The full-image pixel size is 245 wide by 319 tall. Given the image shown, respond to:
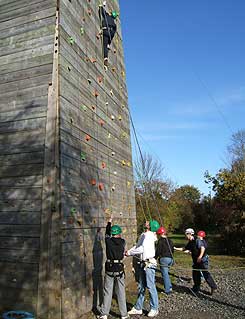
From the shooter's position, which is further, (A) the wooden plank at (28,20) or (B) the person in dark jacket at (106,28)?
(B) the person in dark jacket at (106,28)

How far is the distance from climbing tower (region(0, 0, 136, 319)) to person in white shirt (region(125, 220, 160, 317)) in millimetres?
954

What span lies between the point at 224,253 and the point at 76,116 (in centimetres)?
1595

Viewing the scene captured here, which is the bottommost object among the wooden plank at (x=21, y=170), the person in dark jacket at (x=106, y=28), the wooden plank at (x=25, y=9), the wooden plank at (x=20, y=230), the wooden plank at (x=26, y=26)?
the wooden plank at (x=20, y=230)

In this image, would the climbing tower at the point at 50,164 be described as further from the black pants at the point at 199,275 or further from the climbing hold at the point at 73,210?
the black pants at the point at 199,275

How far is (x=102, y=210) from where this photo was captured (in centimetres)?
782

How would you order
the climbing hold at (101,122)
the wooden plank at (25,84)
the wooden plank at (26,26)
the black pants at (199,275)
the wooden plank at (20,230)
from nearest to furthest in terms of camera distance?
the wooden plank at (20,230), the wooden plank at (25,84), the wooden plank at (26,26), the black pants at (199,275), the climbing hold at (101,122)

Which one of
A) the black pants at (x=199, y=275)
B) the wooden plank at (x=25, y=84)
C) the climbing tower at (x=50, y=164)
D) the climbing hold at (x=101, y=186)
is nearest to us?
the climbing tower at (x=50, y=164)

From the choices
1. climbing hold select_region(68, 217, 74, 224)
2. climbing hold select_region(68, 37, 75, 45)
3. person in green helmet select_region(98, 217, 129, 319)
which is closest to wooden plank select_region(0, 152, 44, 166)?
climbing hold select_region(68, 217, 74, 224)

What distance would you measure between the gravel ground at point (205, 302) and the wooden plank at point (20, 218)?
3.45 meters

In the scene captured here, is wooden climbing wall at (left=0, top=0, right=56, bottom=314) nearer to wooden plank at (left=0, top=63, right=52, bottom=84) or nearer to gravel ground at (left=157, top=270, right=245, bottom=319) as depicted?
wooden plank at (left=0, top=63, right=52, bottom=84)

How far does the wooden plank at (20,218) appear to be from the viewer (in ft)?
18.8

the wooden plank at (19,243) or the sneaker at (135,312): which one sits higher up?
the wooden plank at (19,243)

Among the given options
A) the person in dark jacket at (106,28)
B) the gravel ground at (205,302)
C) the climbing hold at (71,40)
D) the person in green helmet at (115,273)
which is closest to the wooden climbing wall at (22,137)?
the climbing hold at (71,40)

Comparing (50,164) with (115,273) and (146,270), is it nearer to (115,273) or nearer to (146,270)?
(115,273)
